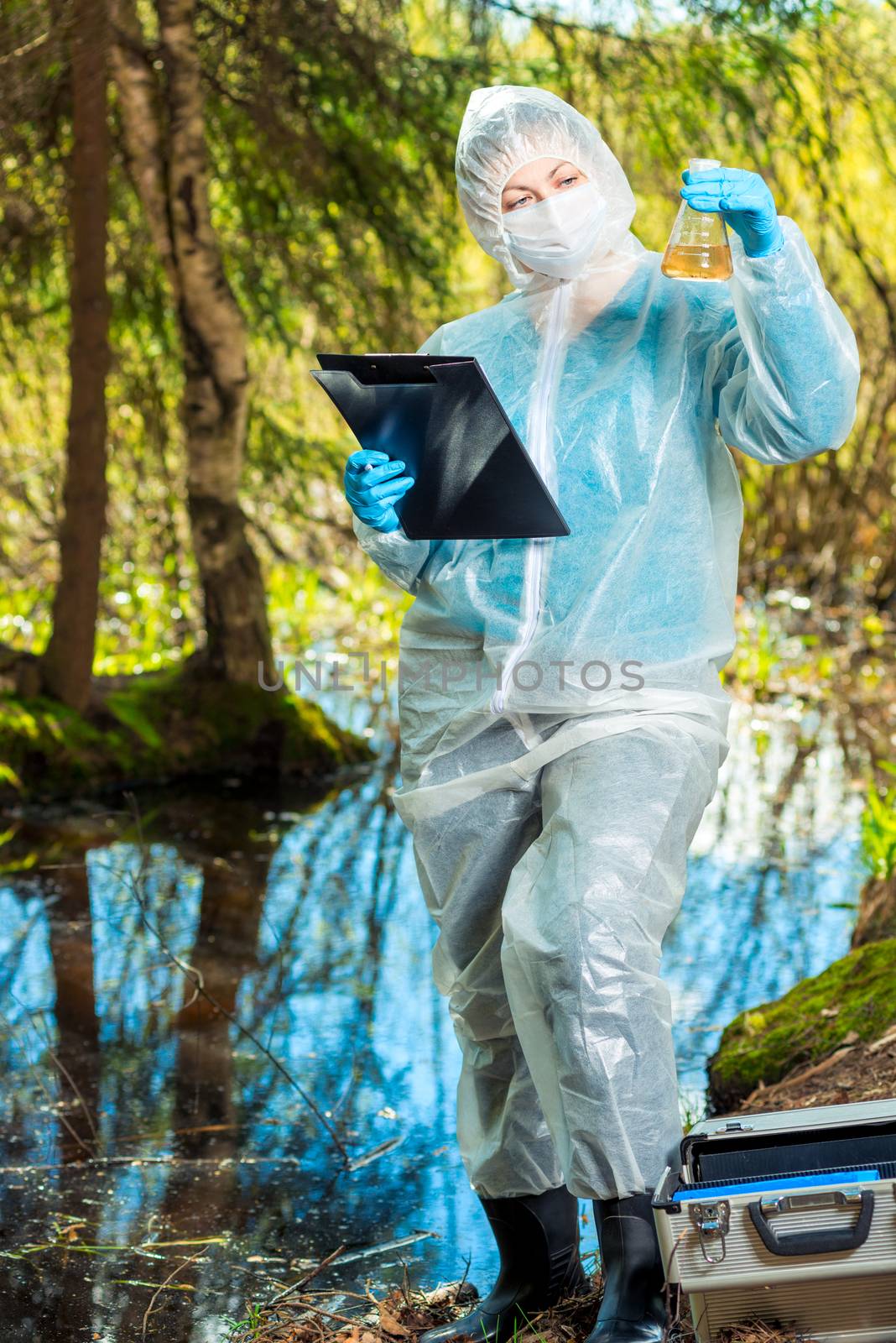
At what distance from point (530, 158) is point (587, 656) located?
2.47ft

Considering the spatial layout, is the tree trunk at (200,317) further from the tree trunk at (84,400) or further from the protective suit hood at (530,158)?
the protective suit hood at (530,158)

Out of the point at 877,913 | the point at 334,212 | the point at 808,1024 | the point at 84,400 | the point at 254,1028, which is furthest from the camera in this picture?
the point at 334,212

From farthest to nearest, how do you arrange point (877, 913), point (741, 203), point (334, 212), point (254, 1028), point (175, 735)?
point (334, 212)
point (175, 735)
point (877, 913)
point (254, 1028)
point (741, 203)

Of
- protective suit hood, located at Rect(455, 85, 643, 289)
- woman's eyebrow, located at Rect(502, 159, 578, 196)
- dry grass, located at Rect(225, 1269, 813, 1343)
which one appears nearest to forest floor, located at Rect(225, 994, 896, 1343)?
dry grass, located at Rect(225, 1269, 813, 1343)

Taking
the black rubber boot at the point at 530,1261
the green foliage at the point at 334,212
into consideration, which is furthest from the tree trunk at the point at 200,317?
the black rubber boot at the point at 530,1261

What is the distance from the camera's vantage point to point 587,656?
206cm

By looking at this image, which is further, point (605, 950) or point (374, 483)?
point (374, 483)

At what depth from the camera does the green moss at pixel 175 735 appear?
5930 millimetres

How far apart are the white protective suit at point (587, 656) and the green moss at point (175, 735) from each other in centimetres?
389

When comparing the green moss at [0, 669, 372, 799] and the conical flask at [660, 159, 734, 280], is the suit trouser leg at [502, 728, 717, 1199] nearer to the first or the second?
the conical flask at [660, 159, 734, 280]

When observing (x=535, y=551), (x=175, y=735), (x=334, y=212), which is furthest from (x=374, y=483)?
(x=334, y=212)

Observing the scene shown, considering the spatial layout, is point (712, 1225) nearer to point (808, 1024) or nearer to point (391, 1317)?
point (391, 1317)

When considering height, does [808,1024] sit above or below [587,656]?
below

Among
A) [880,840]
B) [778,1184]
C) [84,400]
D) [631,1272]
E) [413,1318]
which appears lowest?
[413,1318]
